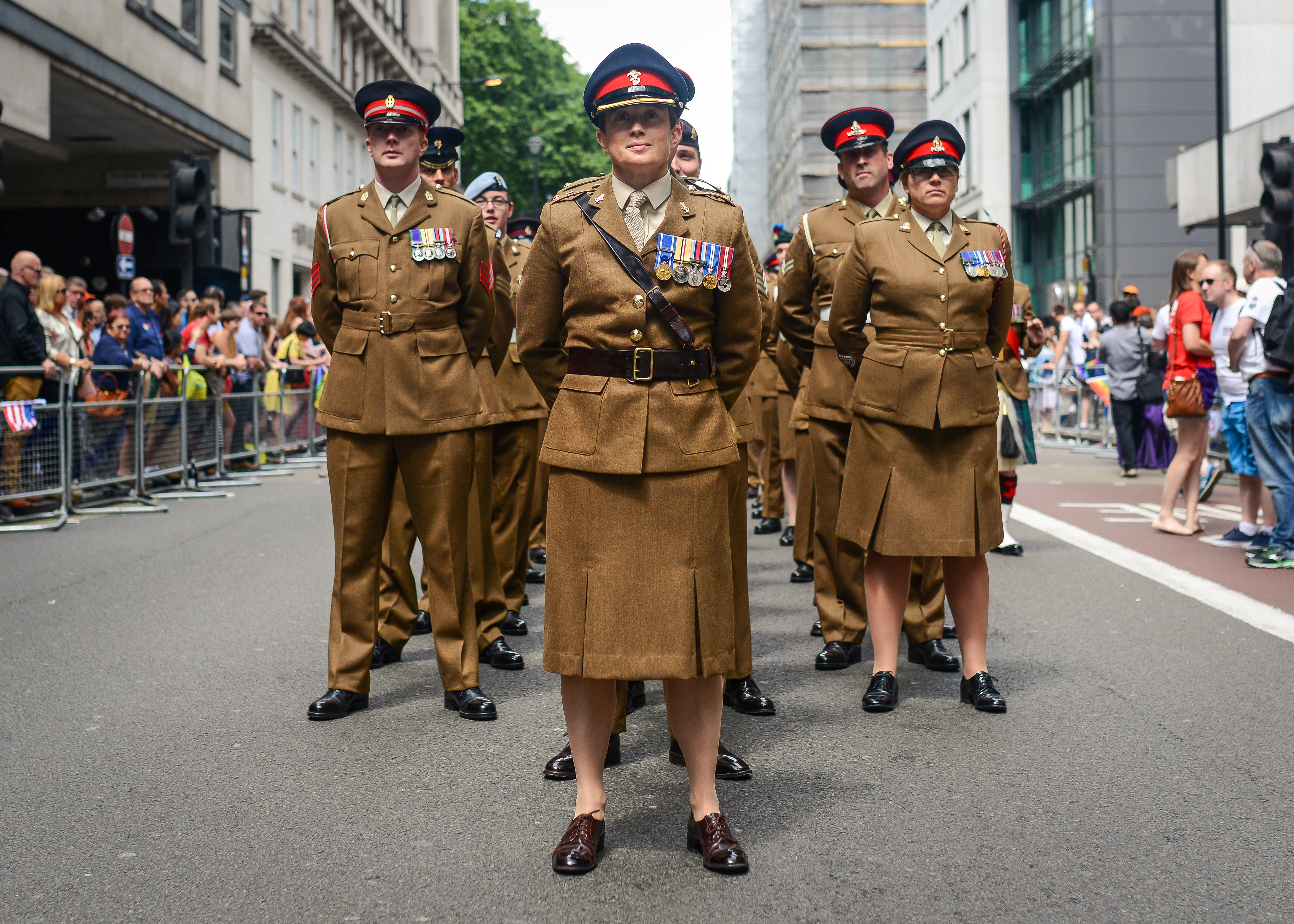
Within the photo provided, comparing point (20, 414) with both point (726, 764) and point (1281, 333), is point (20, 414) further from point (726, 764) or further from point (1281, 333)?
point (1281, 333)

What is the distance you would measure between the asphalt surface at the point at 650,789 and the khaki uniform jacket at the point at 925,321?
1187mm

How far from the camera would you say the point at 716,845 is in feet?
12.2

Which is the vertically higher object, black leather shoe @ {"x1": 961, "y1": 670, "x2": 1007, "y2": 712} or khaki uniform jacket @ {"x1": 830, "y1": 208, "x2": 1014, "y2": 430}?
khaki uniform jacket @ {"x1": 830, "y1": 208, "x2": 1014, "y2": 430}

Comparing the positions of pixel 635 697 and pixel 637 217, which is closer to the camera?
pixel 637 217

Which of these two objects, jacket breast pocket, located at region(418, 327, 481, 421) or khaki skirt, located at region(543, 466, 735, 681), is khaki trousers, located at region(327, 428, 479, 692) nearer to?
jacket breast pocket, located at region(418, 327, 481, 421)

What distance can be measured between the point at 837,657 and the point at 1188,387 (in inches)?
225

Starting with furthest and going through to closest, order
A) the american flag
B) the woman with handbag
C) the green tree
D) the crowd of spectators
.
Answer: the green tree < the crowd of spectators < the american flag < the woman with handbag

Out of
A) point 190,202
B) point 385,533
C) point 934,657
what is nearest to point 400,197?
point 385,533

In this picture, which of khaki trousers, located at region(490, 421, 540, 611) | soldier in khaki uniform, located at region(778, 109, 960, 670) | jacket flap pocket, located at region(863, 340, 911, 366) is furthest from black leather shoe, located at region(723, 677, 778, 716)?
khaki trousers, located at region(490, 421, 540, 611)

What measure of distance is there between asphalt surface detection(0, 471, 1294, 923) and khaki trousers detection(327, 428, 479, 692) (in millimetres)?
240

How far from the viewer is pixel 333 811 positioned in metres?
4.22

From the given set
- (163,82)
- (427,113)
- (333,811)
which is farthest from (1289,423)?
(163,82)

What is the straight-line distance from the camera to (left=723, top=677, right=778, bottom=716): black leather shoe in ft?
17.8

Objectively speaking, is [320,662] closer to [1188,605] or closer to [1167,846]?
[1167,846]
